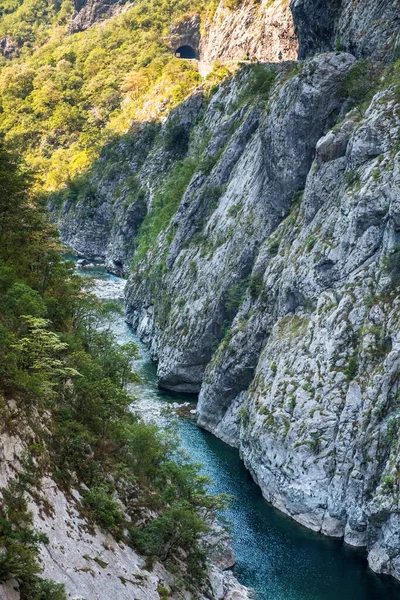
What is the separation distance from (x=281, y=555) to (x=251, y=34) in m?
70.5

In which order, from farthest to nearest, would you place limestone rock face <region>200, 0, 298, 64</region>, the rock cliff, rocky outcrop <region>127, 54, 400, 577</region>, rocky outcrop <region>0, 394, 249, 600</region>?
1. limestone rock face <region>200, 0, 298, 64</region>
2. the rock cliff
3. rocky outcrop <region>127, 54, 400, 577</region>
4. rocky outcrop <region>0, 394, 249, 600</region>

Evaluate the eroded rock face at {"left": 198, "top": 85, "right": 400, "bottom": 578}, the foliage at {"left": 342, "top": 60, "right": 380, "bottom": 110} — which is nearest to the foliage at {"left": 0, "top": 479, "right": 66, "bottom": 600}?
the eroded rock face at {"left": 198, "top": 85, "right": 400, "bottom": 578}

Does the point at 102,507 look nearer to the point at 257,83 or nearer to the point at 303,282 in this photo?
the point at 303,282

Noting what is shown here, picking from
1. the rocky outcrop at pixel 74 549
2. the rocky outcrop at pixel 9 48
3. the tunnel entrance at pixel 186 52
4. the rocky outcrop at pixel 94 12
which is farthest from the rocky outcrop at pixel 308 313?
the rocky outcrop at pixel 9 48

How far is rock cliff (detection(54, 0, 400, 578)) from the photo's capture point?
38.5 meters

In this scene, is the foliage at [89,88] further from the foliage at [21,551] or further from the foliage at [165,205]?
the foliage at [21,551]

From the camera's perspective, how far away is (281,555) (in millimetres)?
36625

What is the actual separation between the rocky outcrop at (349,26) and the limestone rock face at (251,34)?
11066mm

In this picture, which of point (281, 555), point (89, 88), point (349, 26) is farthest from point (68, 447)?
point (89, 88)

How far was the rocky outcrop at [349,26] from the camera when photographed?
51969 mm

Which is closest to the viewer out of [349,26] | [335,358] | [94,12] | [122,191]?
[335,358]

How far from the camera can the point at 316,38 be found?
202 feet

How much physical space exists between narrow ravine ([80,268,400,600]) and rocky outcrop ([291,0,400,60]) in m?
32.9

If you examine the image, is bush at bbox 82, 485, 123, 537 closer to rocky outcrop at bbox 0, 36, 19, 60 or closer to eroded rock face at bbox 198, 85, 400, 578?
eroded rock face at bbox 198, 85, 400, 578
